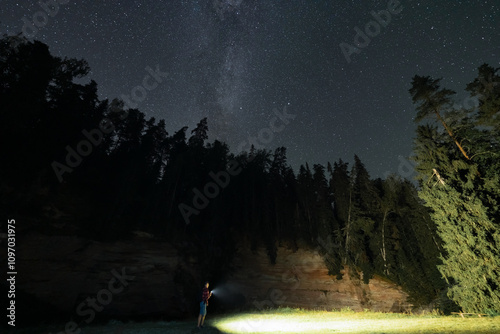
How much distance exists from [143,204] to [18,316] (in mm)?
14189

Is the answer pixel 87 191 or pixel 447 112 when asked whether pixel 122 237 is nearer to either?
pixel 87 191

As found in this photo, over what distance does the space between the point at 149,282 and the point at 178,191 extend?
12.1 meters

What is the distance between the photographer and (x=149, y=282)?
2375 centimetres

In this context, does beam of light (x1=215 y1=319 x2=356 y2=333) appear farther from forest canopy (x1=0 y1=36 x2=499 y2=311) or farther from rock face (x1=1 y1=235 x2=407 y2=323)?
rock face (x1=1 y1=235 x2=407 y2=323)

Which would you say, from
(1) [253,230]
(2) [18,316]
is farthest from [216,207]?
(2) [18,316]

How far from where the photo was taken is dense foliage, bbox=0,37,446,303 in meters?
19.2

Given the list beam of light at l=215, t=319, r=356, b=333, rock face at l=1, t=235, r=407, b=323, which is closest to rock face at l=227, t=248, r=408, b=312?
rock face at l=1, t=235, r=407, b=323

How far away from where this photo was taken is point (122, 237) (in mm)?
24047

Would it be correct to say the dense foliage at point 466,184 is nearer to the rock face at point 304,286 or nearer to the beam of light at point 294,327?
the beam of light at point 294,327

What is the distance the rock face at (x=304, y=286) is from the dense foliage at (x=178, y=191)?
4.71 ft

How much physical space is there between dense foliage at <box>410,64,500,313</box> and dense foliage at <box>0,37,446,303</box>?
2.78 meters

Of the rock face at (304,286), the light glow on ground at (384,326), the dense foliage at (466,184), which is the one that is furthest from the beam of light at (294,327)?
the rock face at (304,286)

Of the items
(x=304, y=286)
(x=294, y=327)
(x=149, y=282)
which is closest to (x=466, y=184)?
(x=294, y=327)

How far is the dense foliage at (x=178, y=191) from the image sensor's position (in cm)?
1916
